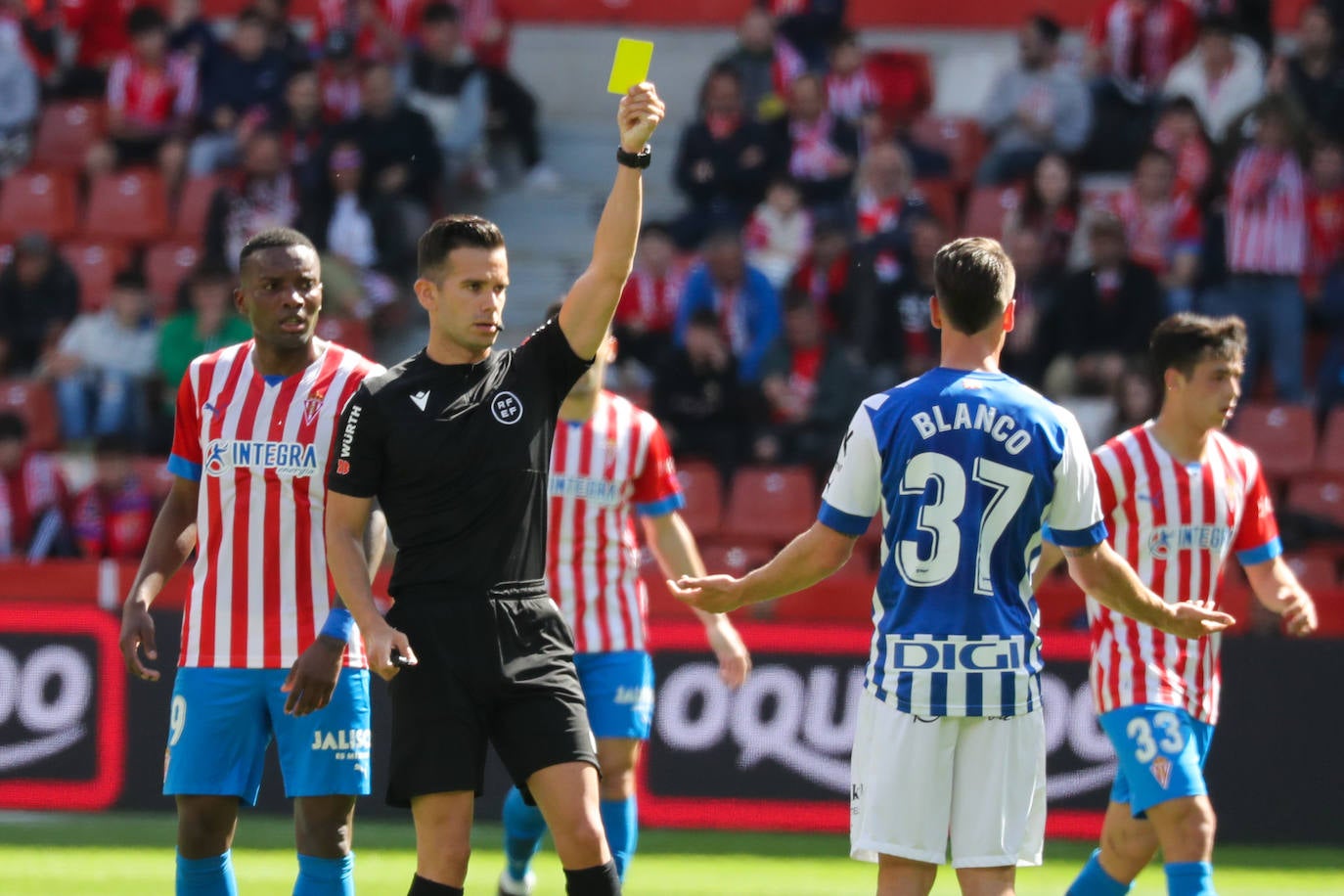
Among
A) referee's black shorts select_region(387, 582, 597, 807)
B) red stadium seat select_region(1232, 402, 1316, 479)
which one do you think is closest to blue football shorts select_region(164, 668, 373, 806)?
referee's black shorts select_region(387, 582, 597, 807)

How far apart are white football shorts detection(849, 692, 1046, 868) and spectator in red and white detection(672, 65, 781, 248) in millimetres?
9132

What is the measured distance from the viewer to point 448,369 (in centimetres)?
496

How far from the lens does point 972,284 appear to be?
4621 mm

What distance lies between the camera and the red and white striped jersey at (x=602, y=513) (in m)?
7.05

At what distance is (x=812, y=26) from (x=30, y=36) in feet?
21.4

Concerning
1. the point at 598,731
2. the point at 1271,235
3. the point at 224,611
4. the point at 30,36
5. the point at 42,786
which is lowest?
the point at 42,786

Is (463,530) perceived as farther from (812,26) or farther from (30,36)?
(30,36)

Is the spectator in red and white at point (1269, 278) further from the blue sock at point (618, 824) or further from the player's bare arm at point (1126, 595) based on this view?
the player's bare arm at point (1126, 595)

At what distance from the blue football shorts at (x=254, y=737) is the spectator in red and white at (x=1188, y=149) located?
9162mm

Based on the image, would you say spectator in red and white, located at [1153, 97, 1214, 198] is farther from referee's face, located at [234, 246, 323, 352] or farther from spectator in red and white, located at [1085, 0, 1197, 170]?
referee's face, located at [234, 246, 323, 352]

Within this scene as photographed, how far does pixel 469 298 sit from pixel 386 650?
3.13ft

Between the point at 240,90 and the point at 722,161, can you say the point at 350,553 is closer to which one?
the point at 722,161

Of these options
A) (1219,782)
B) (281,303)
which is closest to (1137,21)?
(1219,782)

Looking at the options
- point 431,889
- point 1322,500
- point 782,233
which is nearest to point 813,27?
point 782,233
